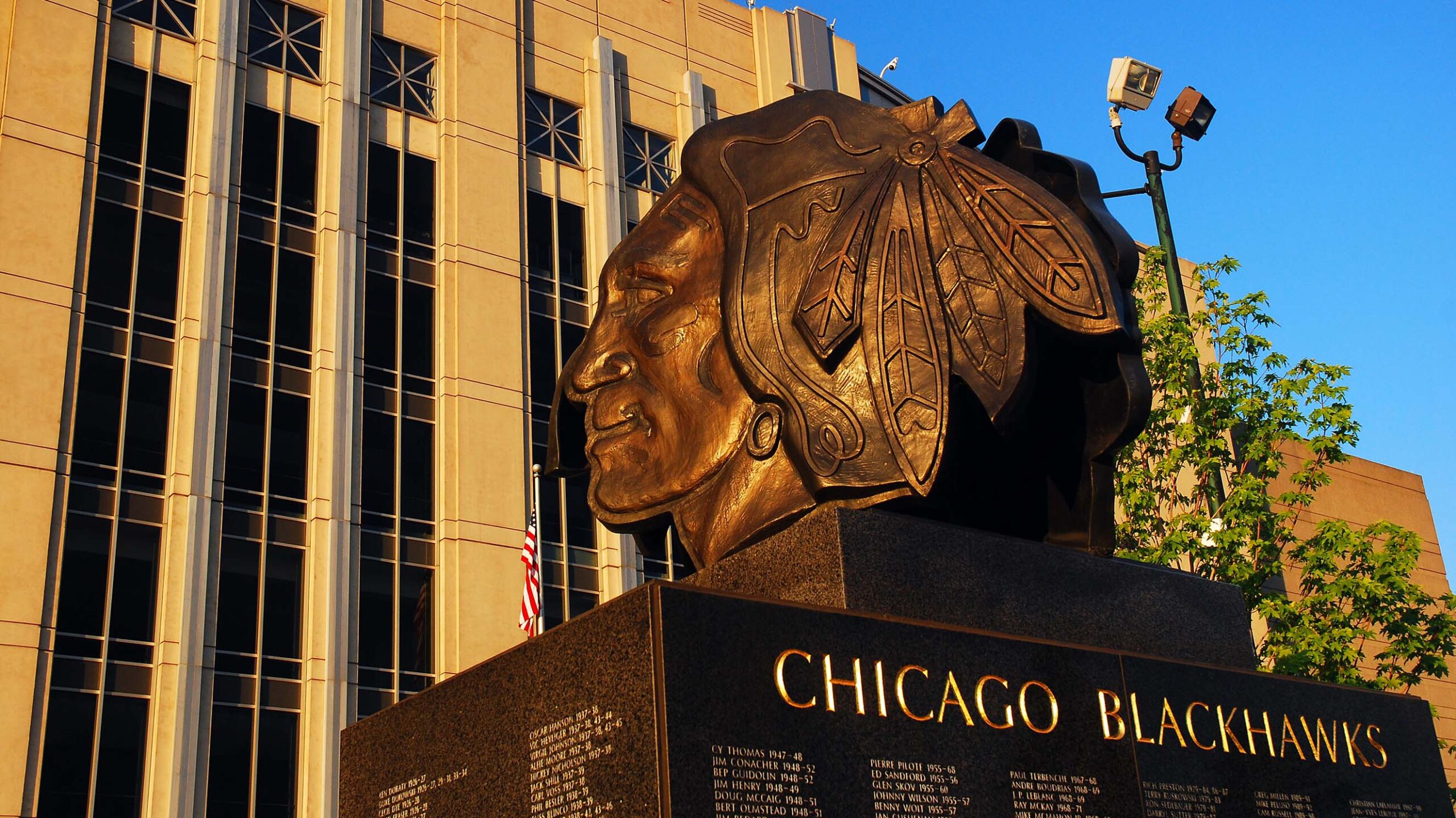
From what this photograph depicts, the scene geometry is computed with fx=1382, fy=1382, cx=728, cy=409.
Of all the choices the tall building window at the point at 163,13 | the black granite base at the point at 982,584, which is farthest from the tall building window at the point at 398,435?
the black granite base at the point at 982,584

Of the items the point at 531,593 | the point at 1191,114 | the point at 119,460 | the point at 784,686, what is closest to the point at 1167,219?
the point at 1191,114

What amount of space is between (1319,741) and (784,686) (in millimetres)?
3148

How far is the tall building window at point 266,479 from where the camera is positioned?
20.7m

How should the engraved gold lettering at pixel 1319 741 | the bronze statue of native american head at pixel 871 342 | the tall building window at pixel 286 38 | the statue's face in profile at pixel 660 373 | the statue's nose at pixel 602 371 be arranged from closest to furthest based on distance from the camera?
the bronze statue of native american head at pixel 871 342, the engraved gold lettering at pixel 1319 741, the statue's face in profile at pixel 660 373, the statue's nose at pixel 602 371, the tall building window at pixel 286 38

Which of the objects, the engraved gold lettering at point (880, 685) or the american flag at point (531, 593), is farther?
the american flag at point (531, 593)

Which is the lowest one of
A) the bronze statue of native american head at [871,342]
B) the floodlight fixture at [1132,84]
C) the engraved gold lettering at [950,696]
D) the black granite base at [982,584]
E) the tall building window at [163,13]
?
the engraved gold lettering at [950,696]

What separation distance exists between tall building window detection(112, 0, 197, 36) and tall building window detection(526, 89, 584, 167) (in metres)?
6.79

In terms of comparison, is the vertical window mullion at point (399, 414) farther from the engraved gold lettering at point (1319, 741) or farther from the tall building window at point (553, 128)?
the engraved gold lettering at point (1319, 741)

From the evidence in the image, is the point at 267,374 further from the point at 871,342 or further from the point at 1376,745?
the point at 1376,745

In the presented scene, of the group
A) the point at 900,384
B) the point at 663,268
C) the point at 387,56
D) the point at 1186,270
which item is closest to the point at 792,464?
the point at 900,384

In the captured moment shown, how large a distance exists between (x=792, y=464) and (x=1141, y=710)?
6.51 ft

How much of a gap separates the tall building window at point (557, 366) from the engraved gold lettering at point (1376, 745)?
17830 mm

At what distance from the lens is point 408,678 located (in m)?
22.5

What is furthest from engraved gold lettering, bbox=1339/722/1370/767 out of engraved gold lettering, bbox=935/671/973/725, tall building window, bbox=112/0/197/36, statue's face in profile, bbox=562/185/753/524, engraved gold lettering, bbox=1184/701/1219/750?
tall building window, bbox=112/0/197/36
